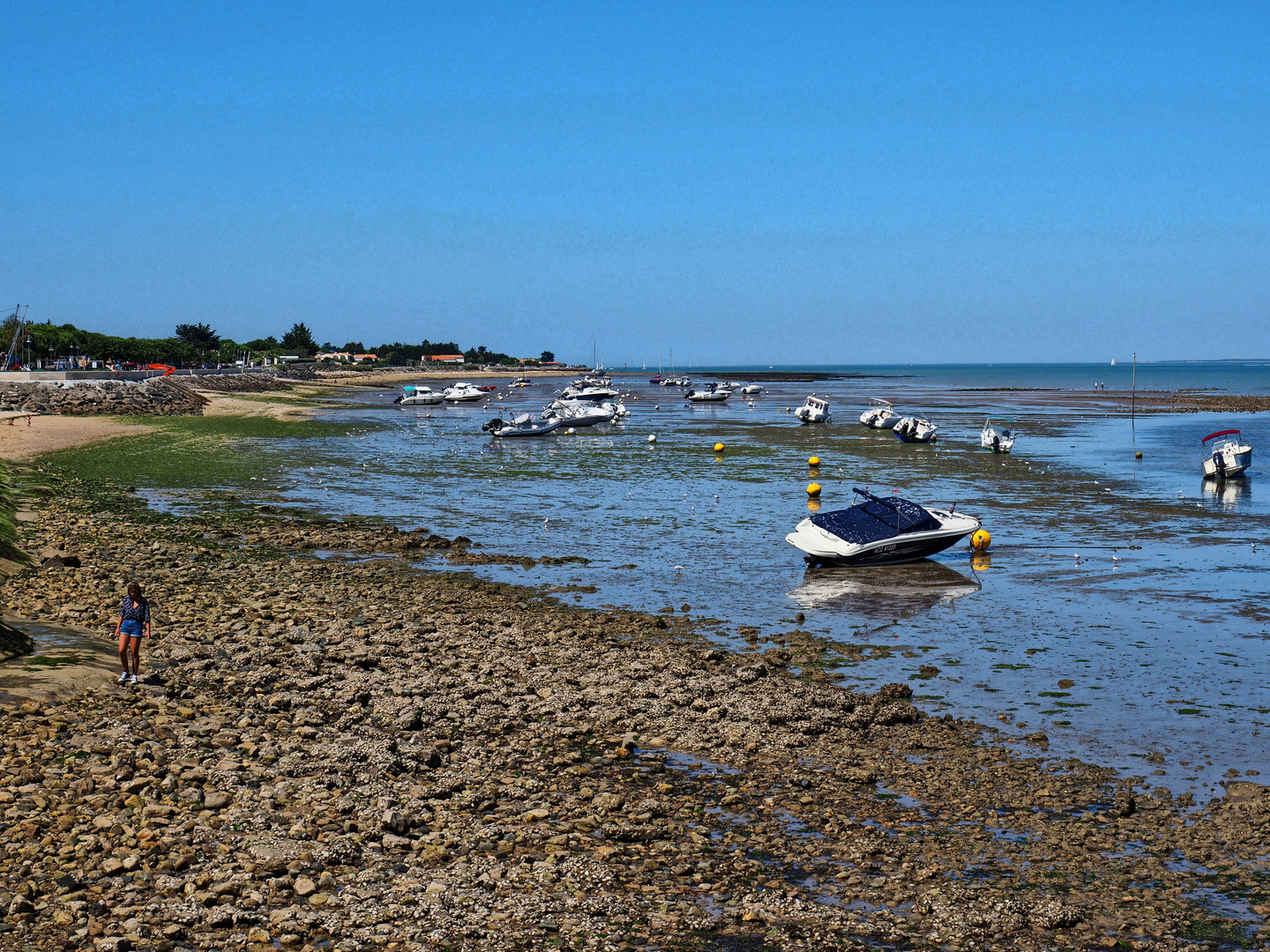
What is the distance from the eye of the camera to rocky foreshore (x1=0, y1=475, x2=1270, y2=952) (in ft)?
31.7

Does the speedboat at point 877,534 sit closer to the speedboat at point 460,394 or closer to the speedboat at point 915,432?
the speedboat at point 915,432

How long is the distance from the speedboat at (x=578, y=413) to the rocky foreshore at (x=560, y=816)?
6443 centimetres

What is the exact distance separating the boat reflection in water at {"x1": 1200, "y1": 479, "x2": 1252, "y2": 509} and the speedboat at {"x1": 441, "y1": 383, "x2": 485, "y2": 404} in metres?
89.4

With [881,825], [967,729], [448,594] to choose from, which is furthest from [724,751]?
[448,594]

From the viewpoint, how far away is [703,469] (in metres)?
52.7

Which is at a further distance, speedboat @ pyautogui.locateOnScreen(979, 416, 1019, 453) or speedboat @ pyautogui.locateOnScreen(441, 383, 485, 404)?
speedboat @ pyautogui.locateOnScreen(441, 383, 485, 404)

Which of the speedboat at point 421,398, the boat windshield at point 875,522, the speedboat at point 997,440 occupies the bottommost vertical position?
the boat windshield at point 875,522

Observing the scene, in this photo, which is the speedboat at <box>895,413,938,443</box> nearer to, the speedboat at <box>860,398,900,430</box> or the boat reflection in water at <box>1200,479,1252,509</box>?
the speedboat at <box>860,398,900,430</box>

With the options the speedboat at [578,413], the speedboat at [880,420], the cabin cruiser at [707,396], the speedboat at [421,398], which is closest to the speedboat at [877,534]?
the speedboat at [880,420]

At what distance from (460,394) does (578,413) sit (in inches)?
1676

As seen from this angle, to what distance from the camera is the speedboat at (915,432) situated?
69.9m

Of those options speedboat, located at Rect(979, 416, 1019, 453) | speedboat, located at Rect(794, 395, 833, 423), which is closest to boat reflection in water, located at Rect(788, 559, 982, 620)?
speedboat, located at Rect(979, 416, 1019, 453)

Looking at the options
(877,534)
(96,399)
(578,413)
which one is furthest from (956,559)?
(96,399)

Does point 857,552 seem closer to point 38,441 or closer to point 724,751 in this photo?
point 724,751
